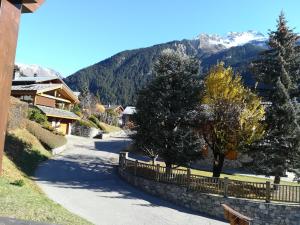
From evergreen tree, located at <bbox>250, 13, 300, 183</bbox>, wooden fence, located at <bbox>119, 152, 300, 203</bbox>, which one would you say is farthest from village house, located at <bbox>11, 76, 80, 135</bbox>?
evergreen tree, located at <bbox>250, 13, 300, 183</bbox>

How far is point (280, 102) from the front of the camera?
87.1 feet

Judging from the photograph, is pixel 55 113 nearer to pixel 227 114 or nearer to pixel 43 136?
pixel 43 136

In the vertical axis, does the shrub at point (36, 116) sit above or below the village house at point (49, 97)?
below

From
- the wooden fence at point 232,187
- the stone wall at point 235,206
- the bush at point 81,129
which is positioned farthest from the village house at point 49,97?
the stone wall at point 235,206

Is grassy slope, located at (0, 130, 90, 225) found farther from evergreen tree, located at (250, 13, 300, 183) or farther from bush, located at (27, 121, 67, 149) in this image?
evergreen tree, located at (250, 13, 300, 183)

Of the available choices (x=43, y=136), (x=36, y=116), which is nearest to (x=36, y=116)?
(x=36, y=116)

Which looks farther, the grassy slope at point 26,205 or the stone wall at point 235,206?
the stone wall at point 235,206

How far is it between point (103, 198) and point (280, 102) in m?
13.7

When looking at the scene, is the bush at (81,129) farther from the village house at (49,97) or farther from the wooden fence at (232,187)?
the wooden fence at (232,187)

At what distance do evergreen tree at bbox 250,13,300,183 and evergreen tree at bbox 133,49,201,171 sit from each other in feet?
14.5

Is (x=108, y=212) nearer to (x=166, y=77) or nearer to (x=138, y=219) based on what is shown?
(x=138, y=219)

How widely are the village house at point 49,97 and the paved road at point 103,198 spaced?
15.0 m

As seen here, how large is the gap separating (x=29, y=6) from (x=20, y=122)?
3076 centimetres

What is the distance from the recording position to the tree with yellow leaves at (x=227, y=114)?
26344mm
